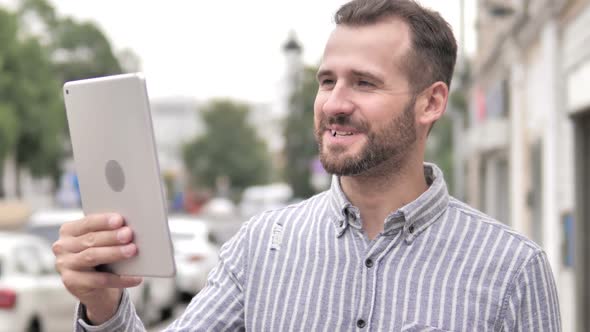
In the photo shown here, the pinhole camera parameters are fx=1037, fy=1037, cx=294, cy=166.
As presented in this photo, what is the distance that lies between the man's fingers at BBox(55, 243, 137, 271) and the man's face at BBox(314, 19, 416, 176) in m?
0.56

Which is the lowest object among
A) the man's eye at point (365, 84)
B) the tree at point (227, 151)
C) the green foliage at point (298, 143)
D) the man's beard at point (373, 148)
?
the tree at point (227, 151)

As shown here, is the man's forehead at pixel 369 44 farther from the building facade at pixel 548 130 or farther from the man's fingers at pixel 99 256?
the building facade at pixel 548 130

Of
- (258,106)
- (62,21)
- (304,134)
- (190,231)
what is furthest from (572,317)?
(258,106)

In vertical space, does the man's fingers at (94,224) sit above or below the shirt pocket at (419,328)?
above

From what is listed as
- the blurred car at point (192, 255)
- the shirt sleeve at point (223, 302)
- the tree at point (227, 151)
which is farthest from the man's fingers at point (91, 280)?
the tree at point (227, 151)

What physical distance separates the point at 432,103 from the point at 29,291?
7822 millimetres

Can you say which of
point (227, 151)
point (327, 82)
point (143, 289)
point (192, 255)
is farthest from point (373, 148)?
point (227, 151)

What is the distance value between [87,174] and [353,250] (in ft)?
2.12

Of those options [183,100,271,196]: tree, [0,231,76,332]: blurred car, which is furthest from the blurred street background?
[183,100,271,196]: tree

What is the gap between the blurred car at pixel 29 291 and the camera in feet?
30.7

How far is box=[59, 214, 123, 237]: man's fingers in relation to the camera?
2158 millimetres

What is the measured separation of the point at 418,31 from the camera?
2547mm

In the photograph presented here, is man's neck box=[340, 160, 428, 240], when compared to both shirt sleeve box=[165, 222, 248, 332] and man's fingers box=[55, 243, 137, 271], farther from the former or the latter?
man's fingers box=[55, 243, 137, 271]

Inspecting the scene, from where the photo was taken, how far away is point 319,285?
8.03 feet
